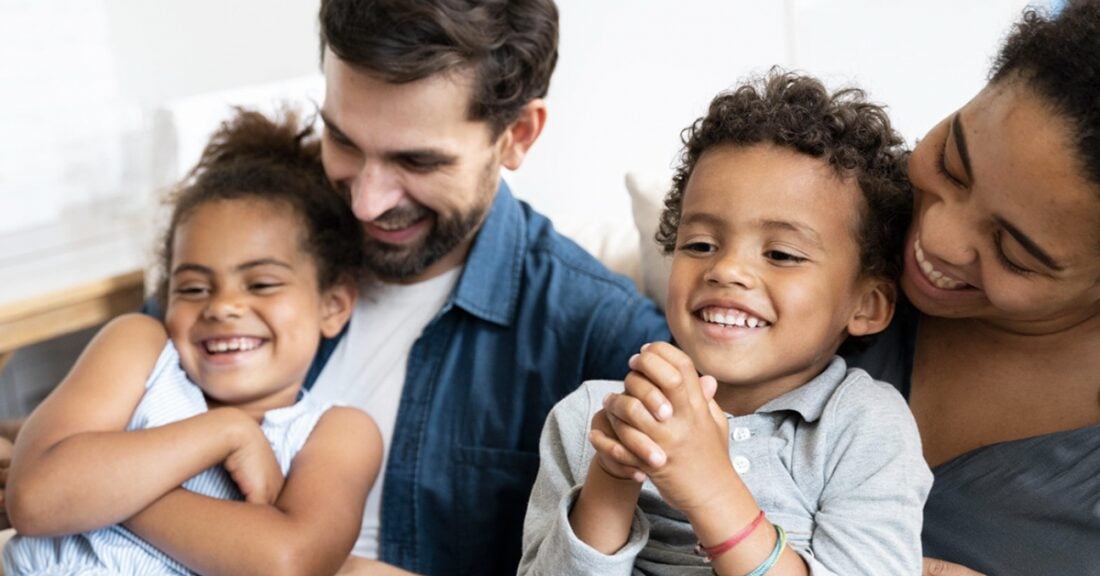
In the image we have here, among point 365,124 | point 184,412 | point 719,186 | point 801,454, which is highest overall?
point 719,186

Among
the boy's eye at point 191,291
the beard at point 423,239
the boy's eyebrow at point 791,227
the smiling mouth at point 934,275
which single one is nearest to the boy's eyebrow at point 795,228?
the boy's eyebrow at point 791,227

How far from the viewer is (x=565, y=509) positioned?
4.05 ft

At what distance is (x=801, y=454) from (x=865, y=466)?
75 millimetres

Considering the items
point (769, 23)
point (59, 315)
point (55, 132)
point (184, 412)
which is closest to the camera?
point (184, 412)

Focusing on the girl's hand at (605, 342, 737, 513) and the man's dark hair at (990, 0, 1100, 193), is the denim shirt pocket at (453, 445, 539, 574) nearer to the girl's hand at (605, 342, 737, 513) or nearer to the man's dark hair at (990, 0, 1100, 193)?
the girl's hand at (605, 342, 737, 513)

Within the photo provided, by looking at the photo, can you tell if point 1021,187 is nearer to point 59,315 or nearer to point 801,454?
point 801,454

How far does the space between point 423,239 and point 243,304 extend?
27 centimetres

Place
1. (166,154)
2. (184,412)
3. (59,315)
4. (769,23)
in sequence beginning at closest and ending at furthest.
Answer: (184,412) → (59,315) → (166,154) → (769,23)

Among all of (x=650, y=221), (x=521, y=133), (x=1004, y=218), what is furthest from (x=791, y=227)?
(x=521, y=133)

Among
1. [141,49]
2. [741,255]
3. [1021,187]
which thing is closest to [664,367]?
[741,255]

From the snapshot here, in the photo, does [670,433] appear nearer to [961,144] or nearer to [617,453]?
[617,453]

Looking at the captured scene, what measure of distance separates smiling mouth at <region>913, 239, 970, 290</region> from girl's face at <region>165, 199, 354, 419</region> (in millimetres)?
859

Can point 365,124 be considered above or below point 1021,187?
below

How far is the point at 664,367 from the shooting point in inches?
44.6
